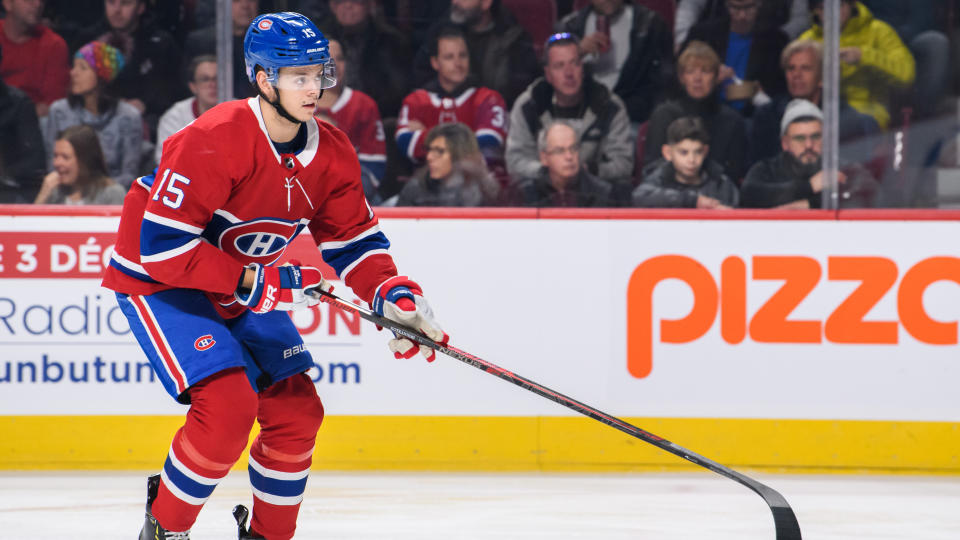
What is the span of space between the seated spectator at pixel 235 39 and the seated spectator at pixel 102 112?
245 millimetres

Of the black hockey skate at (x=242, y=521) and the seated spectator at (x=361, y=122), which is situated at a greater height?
the seated spectator at (x=361, y=122)

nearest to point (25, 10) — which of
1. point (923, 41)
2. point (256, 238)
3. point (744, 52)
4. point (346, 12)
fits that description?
point (346, 12)

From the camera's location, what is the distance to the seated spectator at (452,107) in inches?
165

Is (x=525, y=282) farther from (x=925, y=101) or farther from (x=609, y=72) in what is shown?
(x=925, y=101)

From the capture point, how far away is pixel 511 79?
13.8ft

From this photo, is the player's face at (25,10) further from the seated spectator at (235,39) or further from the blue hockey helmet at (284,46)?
the blue hockey helmet at (284,46)

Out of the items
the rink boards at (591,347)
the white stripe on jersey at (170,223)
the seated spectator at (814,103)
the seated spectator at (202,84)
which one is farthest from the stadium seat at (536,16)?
the white stripe on jersey at (170,223)

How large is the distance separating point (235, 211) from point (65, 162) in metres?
1.79

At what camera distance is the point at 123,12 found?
13.8 ft

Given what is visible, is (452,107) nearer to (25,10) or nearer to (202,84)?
(202,84)

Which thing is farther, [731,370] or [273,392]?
[731,370]

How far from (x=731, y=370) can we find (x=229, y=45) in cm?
196

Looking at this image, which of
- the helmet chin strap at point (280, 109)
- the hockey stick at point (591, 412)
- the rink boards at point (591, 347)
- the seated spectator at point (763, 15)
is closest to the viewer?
the helmet chin strap at point (280, 109)

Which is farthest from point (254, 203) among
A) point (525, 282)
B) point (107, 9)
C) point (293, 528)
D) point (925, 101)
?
point (925, 101)
